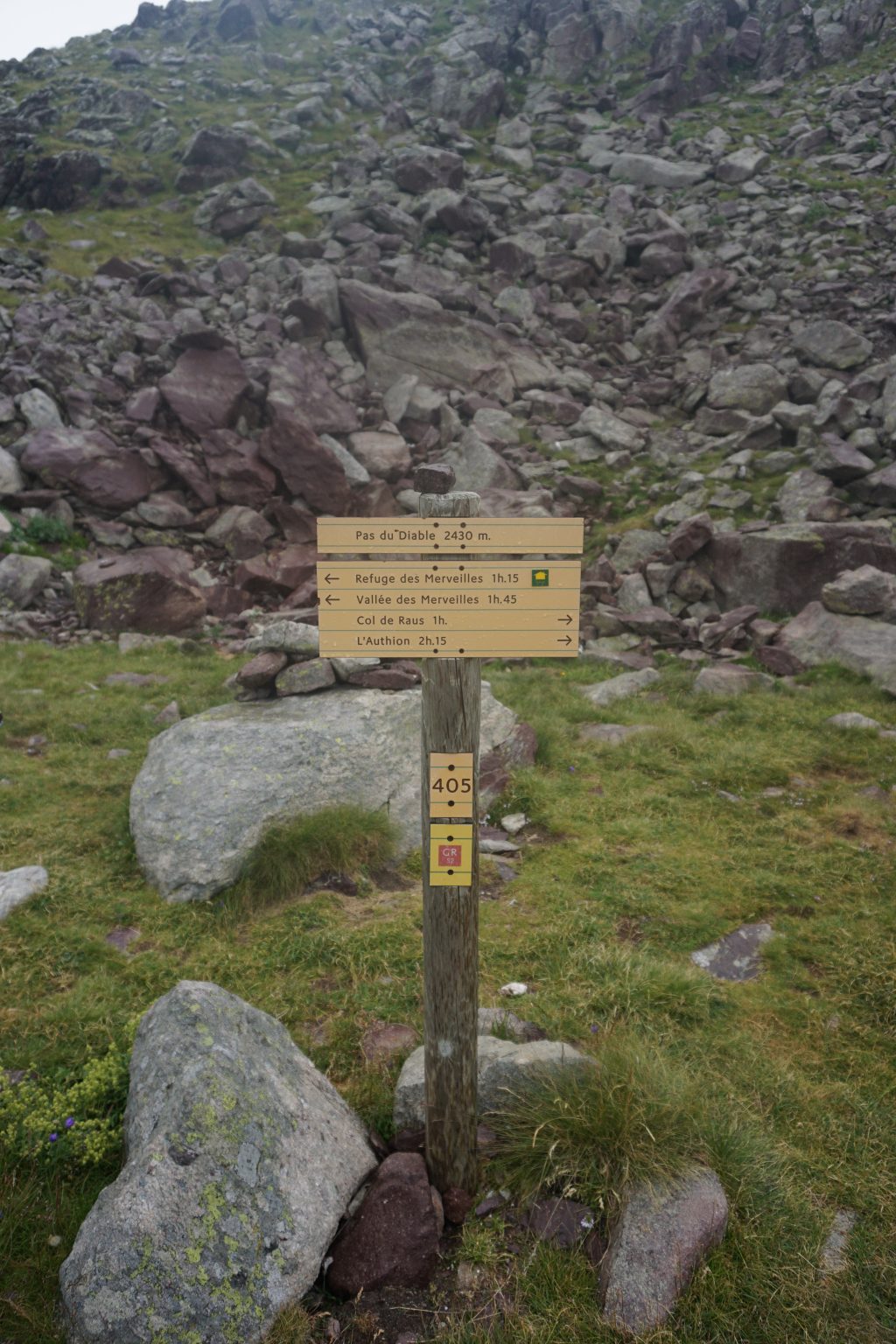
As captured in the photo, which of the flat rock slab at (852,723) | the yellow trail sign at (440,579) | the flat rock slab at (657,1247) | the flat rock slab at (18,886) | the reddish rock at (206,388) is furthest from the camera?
the reddish rock at (206,388)

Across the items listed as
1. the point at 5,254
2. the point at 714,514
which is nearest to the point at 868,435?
the point at 714,514

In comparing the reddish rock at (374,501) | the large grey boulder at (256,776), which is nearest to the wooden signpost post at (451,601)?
the large grey boulder at (256,776)

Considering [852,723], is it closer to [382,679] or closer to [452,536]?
[382,679]

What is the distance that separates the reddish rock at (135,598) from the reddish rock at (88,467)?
3.10 meters

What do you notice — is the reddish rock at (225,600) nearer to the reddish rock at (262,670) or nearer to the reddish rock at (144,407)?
the reddish rock at (144,407)

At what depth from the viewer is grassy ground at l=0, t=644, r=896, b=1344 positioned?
4.07 metres

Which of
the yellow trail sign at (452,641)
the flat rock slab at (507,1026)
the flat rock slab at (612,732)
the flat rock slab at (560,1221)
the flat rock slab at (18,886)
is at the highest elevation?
the yellow trail sign at (452,641)

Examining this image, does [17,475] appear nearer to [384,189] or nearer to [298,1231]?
[298,1231]

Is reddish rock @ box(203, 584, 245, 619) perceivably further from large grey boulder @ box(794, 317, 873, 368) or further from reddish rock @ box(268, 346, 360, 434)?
large grey boulder @ box(794, 317, 873, 368)

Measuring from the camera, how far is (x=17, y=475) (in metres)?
18.9

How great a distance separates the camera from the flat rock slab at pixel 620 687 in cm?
1341

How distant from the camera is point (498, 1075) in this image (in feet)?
16.2

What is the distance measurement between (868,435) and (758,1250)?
67.1 ft

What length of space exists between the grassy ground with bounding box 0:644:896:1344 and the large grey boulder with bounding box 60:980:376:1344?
0.34 meters
